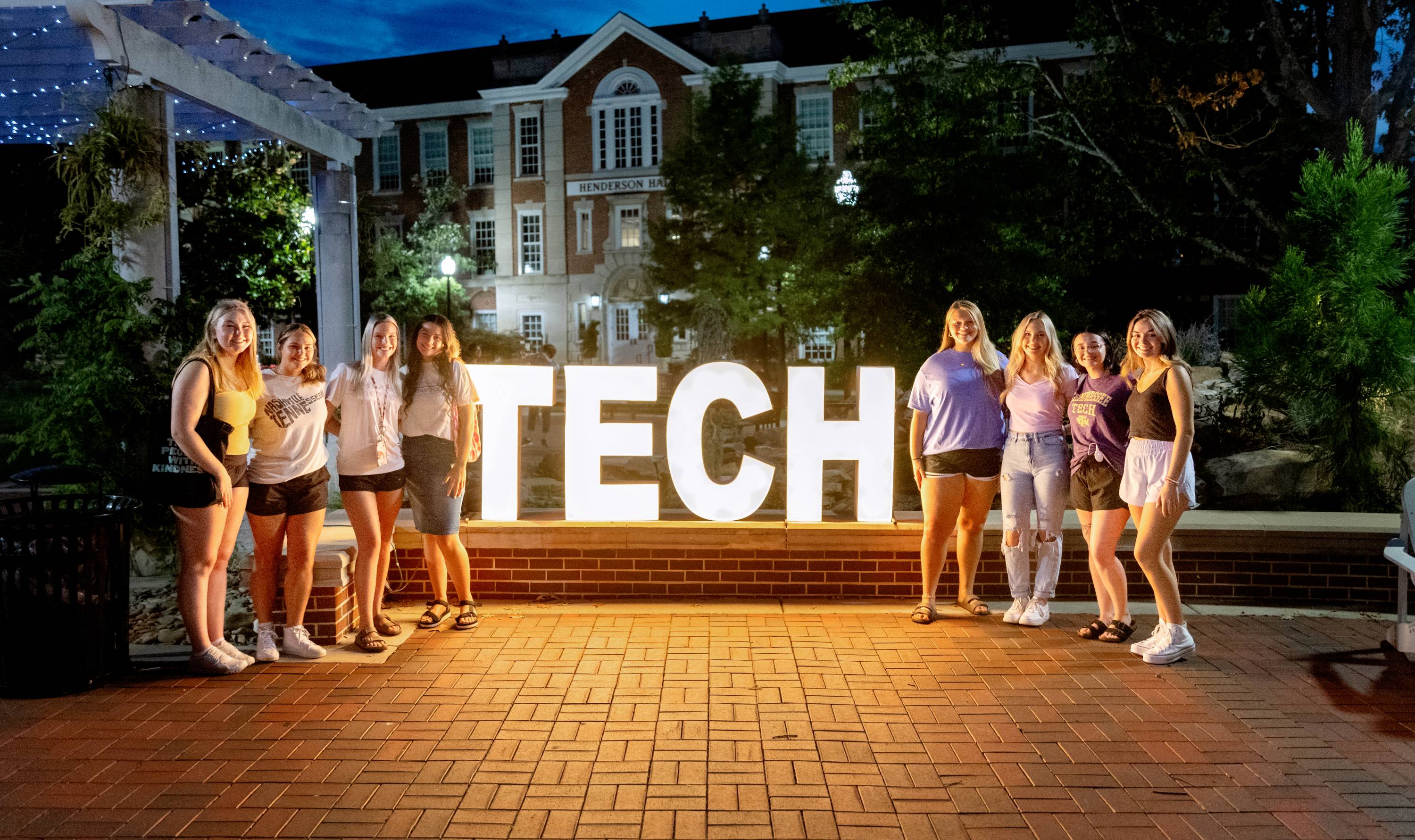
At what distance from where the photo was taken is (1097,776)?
13.4 ft

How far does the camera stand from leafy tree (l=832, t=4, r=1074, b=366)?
1434cm

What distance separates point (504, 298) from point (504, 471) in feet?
111

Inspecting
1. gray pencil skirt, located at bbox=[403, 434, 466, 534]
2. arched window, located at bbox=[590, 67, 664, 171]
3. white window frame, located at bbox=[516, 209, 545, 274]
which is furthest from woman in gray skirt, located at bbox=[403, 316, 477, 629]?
white window frame, located at bbox=[516, 209, 545, 274]

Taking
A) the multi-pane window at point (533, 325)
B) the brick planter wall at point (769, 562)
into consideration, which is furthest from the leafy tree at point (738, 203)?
the brick planter wall at point (769, 562)

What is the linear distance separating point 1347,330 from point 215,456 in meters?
7.99

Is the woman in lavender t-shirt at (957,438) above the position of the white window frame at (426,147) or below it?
below

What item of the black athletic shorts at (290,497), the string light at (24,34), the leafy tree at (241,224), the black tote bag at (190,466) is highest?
the string light at (24,34)

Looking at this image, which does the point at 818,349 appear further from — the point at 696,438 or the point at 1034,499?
the point at 1034,499

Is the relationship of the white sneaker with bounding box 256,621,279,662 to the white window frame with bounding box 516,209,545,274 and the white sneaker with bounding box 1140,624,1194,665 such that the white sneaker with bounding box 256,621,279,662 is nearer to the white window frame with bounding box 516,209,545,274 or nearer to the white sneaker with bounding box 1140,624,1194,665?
→ the white sneaker with bounding box 1140,624,1194,665

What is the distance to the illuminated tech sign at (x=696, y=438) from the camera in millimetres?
6895

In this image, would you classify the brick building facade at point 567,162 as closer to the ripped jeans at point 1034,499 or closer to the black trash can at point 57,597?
the ripped jeans at point 1034,499

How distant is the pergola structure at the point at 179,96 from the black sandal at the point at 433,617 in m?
3.72

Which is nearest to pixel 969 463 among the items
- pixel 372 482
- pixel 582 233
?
pixel 372 482

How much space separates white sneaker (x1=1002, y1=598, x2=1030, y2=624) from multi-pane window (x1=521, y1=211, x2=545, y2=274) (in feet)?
115
